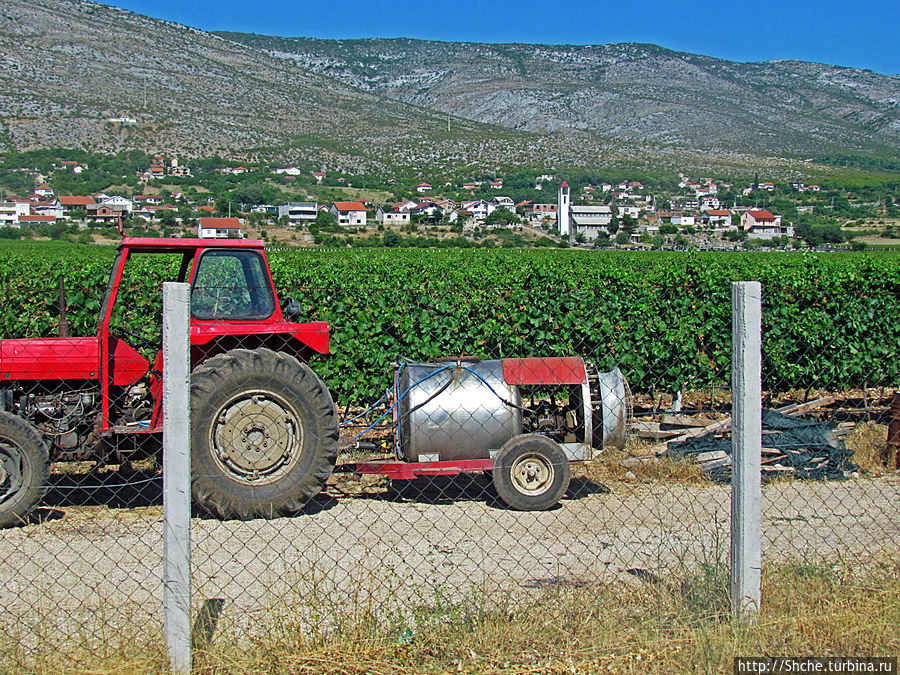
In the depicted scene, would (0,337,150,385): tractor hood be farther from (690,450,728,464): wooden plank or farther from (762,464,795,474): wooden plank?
(762,464,795,474): wooden plank

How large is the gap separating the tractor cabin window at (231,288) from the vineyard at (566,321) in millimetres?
2934

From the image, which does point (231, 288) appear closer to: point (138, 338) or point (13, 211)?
point (138, 338)

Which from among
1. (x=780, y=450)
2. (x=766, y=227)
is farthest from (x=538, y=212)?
(x=780, y=450)

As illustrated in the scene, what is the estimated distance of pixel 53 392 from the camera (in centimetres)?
616

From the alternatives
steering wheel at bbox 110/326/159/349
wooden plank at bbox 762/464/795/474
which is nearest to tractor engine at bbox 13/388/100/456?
steering wheel at bbox 110/326/159/349

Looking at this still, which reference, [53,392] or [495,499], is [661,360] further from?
[53,392]

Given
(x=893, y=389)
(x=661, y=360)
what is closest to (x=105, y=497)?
(x=661, y=360)

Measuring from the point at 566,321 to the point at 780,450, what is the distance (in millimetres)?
2998

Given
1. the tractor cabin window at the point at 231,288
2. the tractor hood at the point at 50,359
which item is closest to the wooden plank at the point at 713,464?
the tractor cabin window at the point at 231,288

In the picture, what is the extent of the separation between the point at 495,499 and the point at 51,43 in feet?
391

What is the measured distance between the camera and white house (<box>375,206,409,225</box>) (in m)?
77.6

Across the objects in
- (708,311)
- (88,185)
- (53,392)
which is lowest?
(53,392)

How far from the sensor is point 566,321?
31.6 feet

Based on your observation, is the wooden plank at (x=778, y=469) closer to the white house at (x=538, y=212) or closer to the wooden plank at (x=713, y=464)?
the wooden plank at (x=713, y=464)
